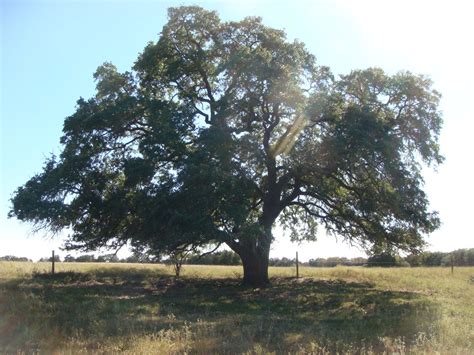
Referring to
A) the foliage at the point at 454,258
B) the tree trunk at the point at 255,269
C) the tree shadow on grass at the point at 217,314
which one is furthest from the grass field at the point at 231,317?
the foliage at the point at 454,258

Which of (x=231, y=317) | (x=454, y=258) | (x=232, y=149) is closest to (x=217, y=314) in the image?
(x=231, y=317)

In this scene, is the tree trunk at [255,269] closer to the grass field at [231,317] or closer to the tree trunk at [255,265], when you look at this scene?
the tree trunk at [255,265]

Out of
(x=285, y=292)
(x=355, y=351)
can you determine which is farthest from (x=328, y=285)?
(x=355, y=351)

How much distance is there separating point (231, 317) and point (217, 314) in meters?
1.03

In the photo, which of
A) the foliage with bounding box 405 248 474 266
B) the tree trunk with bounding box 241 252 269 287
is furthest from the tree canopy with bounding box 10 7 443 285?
the foliage with bounding box 405 248 474 266

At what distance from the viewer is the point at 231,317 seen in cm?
1331

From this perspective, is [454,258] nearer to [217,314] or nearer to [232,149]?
[232,149]

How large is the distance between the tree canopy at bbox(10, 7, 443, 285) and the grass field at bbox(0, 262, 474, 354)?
2269 mm

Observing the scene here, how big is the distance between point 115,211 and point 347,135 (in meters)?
9.92

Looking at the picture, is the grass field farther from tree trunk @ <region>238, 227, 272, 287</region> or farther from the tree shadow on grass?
tree trunk @ <region>238, 227, 272, 287</region>

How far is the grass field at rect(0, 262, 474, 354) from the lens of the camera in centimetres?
888

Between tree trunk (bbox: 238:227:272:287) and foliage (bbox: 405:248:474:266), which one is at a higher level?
tree trunk (bbox: 238:227:272:287)

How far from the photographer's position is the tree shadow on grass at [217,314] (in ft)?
32.0

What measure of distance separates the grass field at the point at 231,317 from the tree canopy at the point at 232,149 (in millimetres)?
2269
